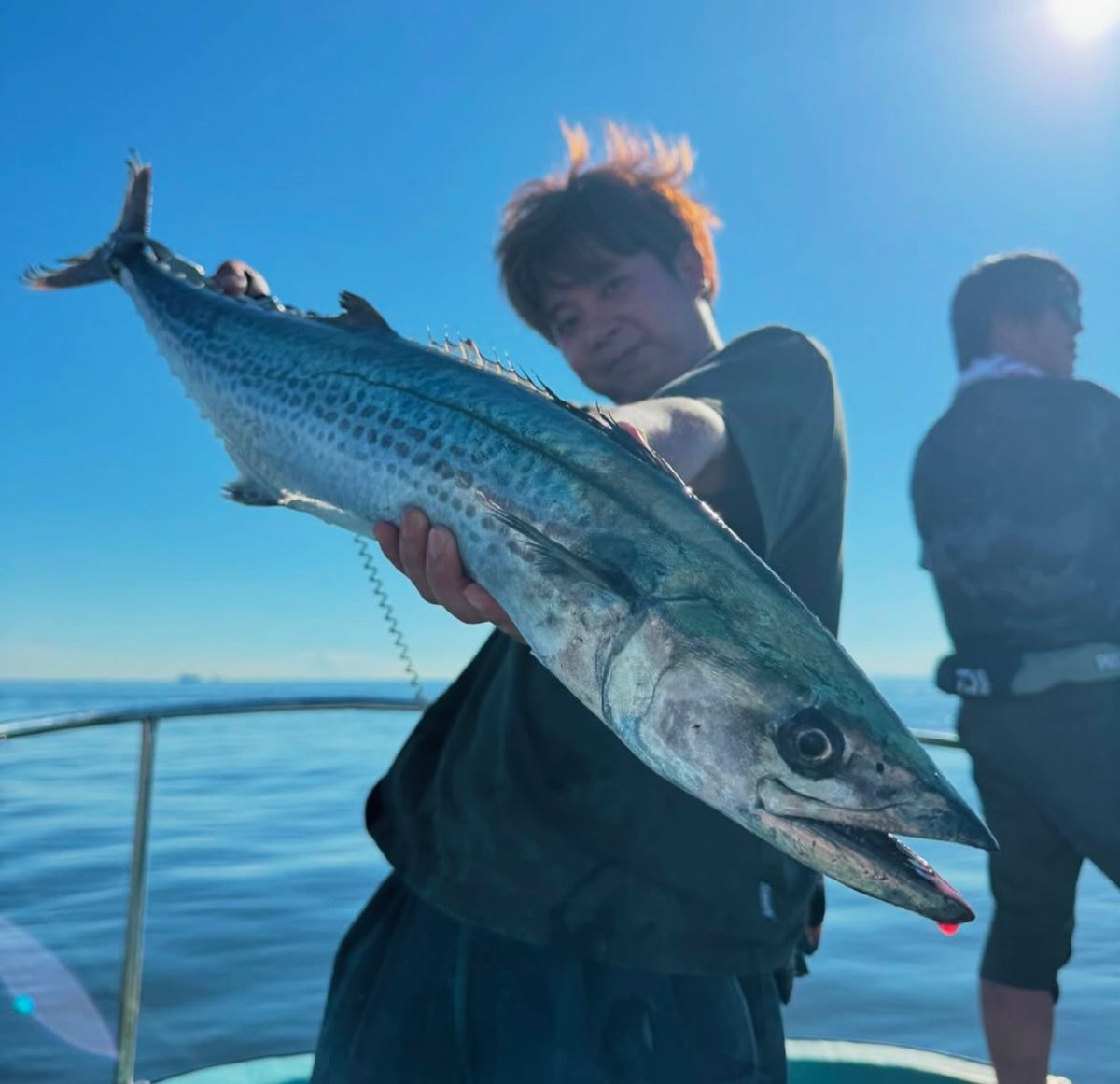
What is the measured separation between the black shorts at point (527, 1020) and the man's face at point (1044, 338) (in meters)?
2.65

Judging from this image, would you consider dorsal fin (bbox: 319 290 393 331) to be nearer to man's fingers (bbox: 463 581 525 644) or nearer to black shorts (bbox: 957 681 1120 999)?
man's fingers (bbox: 463 581 525 644)

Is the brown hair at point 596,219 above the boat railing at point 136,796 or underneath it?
above

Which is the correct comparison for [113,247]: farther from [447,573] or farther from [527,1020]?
[527,1020]

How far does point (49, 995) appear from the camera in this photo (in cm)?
504

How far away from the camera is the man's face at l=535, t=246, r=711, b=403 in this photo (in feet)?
7.72

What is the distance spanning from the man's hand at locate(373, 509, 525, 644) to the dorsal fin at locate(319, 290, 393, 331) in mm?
694

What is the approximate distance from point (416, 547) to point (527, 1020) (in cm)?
89

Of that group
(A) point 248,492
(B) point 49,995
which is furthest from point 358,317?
(B) point 49,995

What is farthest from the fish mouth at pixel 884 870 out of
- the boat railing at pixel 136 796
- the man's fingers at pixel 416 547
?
the boat railing at pixel 136 796

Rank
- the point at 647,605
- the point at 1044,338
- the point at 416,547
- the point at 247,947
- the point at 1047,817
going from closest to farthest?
the point at 647,605, the point at 416,547, the point at 1047,817, the point at 1044,338, the point at 247,947

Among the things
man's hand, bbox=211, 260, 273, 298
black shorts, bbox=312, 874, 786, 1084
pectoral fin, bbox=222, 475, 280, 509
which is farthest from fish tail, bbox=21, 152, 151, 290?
black shorts, bbox=312, 874, 786, 1084

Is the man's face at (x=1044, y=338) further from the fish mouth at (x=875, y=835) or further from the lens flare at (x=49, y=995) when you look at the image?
the lens flare at (x=49, y=995)

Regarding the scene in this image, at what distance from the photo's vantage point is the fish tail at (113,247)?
3.55 metres

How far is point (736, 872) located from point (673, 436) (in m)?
0.78
